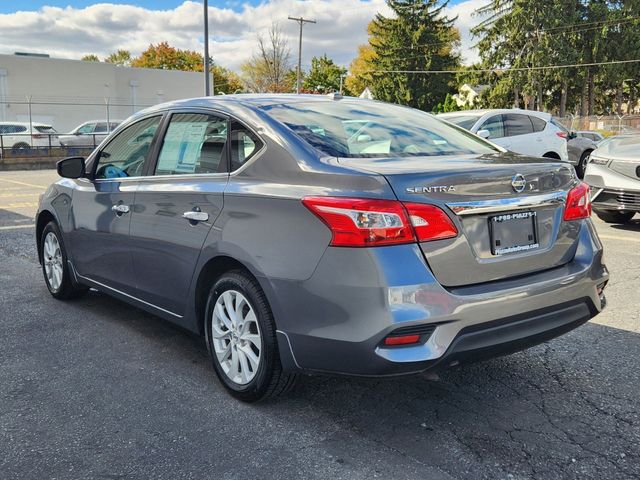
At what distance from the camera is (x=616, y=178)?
Result: 8.42 metres

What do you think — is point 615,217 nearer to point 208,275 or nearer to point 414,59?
point 208,275

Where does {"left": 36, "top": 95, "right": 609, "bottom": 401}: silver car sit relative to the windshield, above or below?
below

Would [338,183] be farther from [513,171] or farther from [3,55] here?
[3,55]

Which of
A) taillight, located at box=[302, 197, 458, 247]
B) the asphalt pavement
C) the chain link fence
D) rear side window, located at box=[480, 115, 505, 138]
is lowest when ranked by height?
the asphalt pavement

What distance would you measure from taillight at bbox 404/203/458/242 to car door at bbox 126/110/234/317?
3.73 ft

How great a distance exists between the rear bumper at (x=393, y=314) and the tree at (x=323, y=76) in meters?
81.4

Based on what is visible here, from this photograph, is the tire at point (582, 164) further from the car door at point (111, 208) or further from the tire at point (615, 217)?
the car door at point (111, 208)

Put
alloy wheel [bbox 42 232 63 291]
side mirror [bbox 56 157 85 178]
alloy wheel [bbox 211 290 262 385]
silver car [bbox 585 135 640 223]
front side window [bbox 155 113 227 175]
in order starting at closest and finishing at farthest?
alloy wheel [bbox 211 290 262 385] → front side window [bbox 155 113 227 175] → side mirror [bbox 56 157 85 178] → alloy wheel [bbox 42 232 63 291] → silver car [bbox 585 135 640 223]

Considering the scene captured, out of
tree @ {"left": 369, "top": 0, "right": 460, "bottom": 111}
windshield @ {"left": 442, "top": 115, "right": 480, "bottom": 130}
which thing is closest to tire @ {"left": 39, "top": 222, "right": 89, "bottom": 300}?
windshield @ {"left": 442, "top": 115, "right": 480, "bottom": 130}

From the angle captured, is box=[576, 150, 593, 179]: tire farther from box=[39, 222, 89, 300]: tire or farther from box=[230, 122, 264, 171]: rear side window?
box=[230, 122, 264, 171]: rear side window

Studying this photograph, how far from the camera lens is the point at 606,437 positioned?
9.55 ft

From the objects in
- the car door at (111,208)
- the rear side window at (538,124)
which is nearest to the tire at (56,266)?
the car door at (111,208)

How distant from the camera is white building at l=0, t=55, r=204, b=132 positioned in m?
Answer: 40.4

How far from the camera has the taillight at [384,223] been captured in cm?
265
